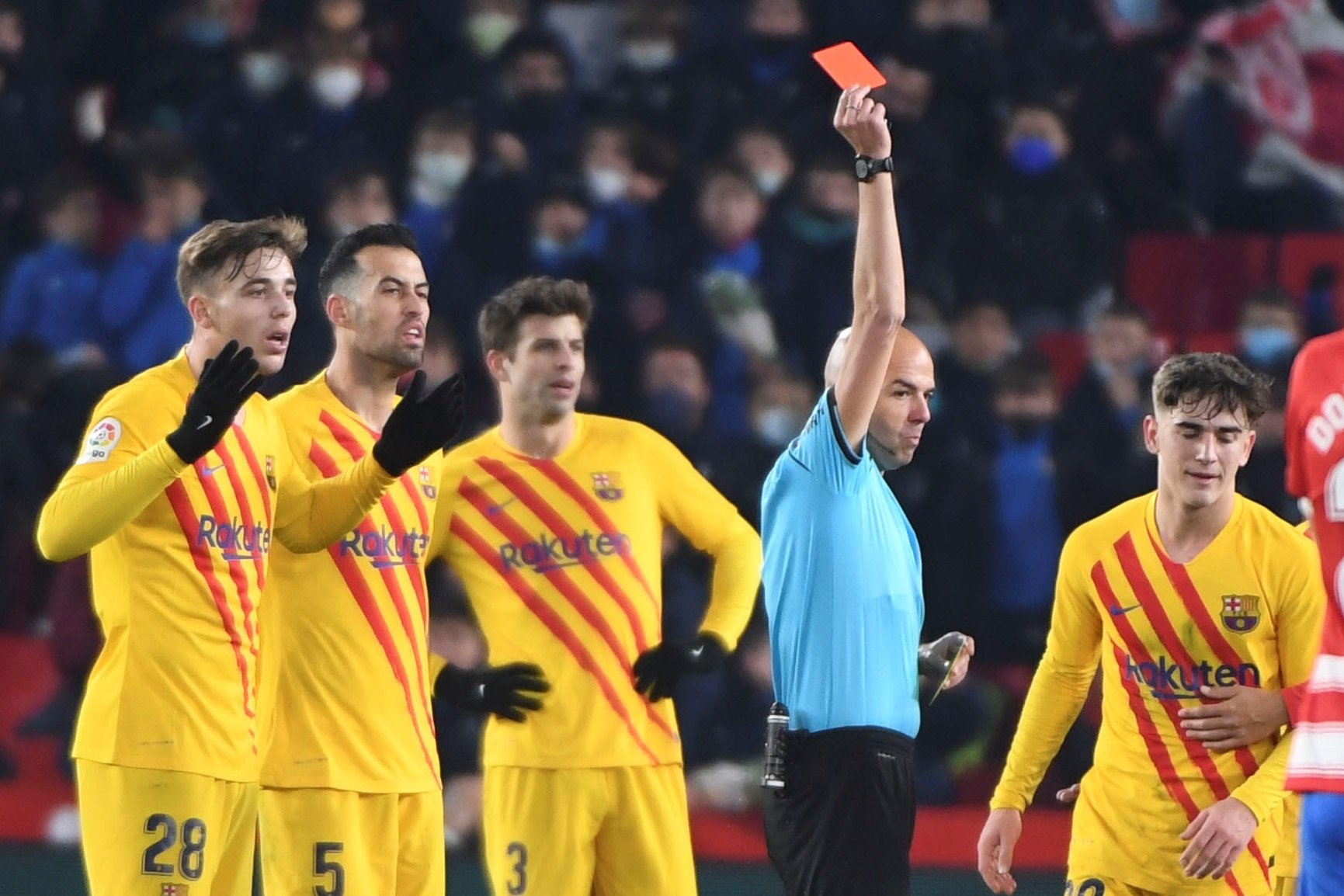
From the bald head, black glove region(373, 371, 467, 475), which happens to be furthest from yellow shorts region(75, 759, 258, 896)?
the bald head

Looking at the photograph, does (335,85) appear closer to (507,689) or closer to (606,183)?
(606,183)

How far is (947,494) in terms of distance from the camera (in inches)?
387

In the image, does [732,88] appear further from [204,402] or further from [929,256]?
[204,402]

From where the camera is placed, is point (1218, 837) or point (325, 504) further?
point (325, 504)

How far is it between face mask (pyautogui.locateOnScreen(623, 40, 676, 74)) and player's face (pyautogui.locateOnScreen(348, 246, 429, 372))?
581cm

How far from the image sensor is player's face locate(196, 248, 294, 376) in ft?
19.2

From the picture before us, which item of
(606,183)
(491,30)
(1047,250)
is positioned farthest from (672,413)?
(491,30)

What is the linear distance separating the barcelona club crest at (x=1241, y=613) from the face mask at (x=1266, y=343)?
4614 millimetres

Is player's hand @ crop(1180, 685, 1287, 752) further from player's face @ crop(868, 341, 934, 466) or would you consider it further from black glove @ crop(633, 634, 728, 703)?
black glove @ crop(633, 634, 728, 703)

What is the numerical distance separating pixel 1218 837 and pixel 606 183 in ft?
21.2

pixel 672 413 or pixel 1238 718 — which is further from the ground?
pixel 672 413

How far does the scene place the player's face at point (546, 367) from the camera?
6.70 meters

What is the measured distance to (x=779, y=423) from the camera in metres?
10.3

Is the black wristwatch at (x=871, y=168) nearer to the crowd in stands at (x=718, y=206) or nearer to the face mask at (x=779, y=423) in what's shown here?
the crowd in stands at (x=718, y=206)
